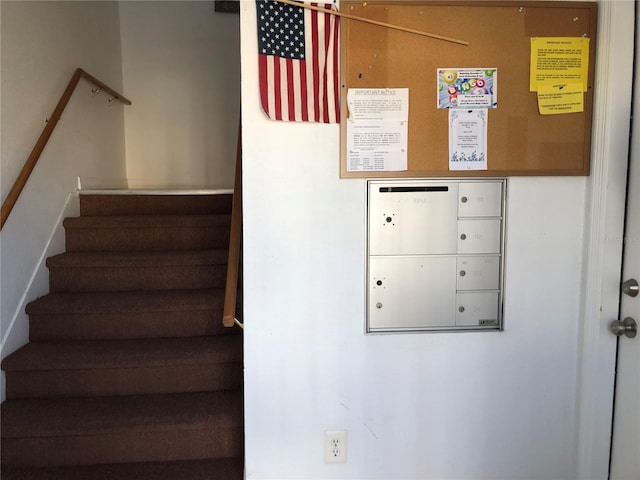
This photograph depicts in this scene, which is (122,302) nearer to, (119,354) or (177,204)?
(119,354)

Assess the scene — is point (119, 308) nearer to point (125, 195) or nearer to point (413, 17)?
point (125, 195)

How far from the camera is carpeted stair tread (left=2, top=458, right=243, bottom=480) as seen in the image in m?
1.65

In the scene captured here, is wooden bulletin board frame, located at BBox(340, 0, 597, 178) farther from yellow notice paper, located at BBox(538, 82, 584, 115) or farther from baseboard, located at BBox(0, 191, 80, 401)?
baseboard, located at BBox(0, 191, 80, 401)

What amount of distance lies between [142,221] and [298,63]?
168 cm

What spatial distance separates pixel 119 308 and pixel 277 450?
1.12m

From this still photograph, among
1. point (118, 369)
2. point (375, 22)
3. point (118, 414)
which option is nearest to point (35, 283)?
point (118, 369)

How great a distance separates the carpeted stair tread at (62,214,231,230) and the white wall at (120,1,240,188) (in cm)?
130

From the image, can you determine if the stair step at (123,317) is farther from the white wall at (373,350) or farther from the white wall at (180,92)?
the white wall at (180,92)

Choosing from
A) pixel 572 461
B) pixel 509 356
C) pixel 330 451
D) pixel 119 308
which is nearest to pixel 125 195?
pixel 119 308

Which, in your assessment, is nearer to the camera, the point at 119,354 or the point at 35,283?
the point at 119,354

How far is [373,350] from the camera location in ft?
5.08

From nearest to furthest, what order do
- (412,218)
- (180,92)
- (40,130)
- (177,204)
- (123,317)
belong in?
(412,218) → (123,317) → (40,130) → (177,204) → (180,92)

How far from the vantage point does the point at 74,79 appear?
8.39 feet

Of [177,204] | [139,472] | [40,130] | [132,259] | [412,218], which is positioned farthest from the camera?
[177,204]
